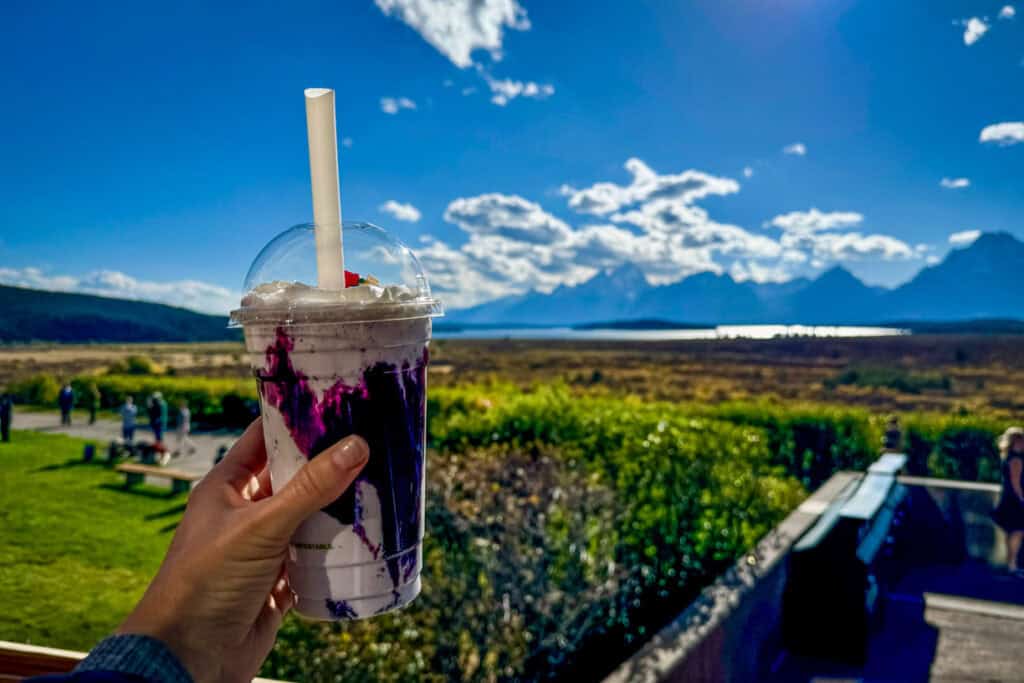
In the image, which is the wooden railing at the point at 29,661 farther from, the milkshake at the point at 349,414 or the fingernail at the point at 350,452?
the fingernail at the point at 350,452

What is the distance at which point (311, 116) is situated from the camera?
0.91m

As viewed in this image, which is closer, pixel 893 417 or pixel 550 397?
pixel 550 397

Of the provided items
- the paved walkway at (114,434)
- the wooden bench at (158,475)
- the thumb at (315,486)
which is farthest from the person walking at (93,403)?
the thumb at (315,486)

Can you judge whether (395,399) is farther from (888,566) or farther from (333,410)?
(888,566)

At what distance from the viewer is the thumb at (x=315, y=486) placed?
2.58 feet

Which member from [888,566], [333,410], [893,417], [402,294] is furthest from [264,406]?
[893,417]

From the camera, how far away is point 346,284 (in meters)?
0.96

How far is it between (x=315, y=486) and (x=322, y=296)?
24 centimetres

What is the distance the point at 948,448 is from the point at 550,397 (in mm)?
5555

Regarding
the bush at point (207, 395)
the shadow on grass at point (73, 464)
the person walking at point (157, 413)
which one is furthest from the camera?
the bush at point (207, 395)

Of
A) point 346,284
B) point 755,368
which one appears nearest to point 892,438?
point 346,284

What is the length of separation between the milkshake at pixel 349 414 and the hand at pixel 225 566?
48 millimetres

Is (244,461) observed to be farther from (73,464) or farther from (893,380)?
(893,380)

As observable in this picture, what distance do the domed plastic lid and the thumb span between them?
0.16 m
